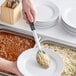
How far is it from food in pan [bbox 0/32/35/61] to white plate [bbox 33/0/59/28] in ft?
0.44

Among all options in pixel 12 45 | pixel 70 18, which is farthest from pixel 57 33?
pixel 12 45

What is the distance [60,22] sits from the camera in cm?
195

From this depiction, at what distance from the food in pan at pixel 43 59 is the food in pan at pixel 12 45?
194 millimetres

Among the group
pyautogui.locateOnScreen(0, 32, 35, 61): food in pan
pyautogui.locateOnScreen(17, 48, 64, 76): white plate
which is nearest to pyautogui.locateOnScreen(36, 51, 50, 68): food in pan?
pyautogui.locateOnScreen(17, 48, 64, 76): white plate

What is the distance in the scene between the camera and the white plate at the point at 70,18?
183 cm

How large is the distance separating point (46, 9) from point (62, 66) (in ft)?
1.98

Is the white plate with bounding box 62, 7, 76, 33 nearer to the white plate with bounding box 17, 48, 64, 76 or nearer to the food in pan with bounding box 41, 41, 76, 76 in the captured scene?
the food in pan with bounding box 41, 41, 76, 76

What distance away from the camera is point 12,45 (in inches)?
70.7

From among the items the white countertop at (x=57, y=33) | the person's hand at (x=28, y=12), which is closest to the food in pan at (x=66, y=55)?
the white countertop at (x=57, y=33)

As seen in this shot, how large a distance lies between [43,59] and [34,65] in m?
0.07

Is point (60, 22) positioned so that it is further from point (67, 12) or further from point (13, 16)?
point (13, 16)

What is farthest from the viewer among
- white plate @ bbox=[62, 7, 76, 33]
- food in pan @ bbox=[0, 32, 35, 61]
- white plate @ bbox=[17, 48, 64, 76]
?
white plate @ bbox=[62, 7, 76, 33]

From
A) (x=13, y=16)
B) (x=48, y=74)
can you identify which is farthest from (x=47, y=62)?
(x=13, y=16)

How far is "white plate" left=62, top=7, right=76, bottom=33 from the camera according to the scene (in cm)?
183
